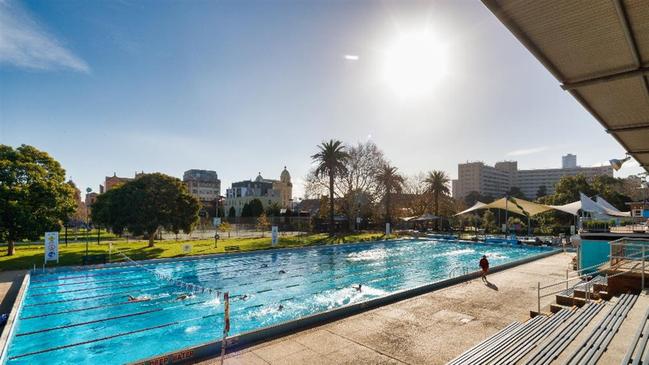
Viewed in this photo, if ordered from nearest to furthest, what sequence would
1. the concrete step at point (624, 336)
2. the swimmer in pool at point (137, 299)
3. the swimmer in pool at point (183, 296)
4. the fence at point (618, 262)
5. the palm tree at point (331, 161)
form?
the concrete step at point (624, 336), the fence at point (618, 262), the swimmer in pool at point (137, 299), the swimmer in pool at point (183, 296), the palm tree at point (331, 161)

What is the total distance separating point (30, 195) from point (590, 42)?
3035 cm

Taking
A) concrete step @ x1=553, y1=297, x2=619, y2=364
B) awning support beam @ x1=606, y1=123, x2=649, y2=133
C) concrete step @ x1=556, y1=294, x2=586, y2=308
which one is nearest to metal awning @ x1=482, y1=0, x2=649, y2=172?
awning support beam @ x1=606, y1=123, x2=649, y2=133

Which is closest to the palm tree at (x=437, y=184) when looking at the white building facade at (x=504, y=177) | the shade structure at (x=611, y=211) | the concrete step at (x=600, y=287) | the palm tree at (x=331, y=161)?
the palm tree at (x=331, y=161)

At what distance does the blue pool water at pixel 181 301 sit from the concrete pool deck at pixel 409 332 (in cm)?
454

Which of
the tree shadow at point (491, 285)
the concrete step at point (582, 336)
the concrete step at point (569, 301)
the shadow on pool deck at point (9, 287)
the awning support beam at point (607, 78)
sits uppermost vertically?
the awning support beam at point (607, 78)

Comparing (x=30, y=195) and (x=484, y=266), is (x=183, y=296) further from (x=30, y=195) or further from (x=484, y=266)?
(x=30, y=195)

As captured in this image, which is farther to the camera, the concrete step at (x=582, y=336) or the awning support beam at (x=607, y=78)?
the concrete step at (x=582, y=336)

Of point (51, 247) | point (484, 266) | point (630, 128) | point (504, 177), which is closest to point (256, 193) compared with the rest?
point (51, 247)

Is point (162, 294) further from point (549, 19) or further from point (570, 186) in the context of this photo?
point (570, 186)

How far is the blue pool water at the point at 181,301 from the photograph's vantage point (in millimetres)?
11367

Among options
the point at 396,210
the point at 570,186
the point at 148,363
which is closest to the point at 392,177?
the point at 396,210

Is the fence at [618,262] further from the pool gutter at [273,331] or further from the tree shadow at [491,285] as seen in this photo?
the pool gutter at [273,331]

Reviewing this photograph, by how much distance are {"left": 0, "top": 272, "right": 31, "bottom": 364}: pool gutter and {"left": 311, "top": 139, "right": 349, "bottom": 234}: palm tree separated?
108 ft

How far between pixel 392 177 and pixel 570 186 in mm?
25952
